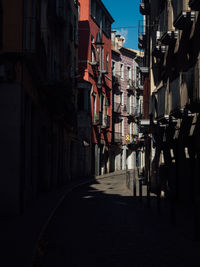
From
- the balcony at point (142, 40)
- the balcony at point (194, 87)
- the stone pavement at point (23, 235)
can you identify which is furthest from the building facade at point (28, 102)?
the balcony at point (142, 40)

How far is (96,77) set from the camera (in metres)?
43.5

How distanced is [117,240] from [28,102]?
27.0ft

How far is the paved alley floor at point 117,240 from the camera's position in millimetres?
7562

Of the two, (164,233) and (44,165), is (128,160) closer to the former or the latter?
(44,165)

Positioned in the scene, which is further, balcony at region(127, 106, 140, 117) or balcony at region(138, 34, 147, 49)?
balcony at region(127, 106, 140, 117)

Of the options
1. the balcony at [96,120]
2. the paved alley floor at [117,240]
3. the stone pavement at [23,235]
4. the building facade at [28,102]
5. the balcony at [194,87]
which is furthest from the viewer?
the balcony at [96,120]

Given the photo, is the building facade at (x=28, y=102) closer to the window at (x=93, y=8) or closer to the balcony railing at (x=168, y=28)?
the balcony railing at (x=168, y=28)

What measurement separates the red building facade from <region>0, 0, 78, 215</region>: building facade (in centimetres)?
1232

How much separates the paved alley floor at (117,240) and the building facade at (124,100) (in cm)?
3807

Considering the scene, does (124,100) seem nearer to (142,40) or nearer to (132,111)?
(132,111)

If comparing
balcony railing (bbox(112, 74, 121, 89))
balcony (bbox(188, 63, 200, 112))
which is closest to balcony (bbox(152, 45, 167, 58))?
balcony (bbox(188, 63, 200, 112))

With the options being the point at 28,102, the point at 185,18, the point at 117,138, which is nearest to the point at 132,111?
the point at 117,138

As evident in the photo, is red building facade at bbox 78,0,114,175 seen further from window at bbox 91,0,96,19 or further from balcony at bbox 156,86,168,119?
balcony at bbox 156,86,168,119

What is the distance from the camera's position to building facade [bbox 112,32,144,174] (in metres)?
53.2
